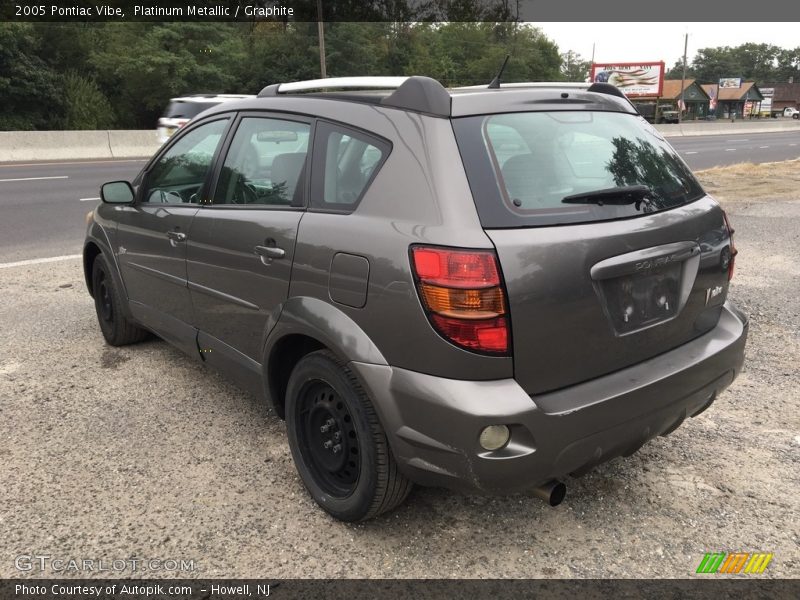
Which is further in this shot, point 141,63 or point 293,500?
point 141,63

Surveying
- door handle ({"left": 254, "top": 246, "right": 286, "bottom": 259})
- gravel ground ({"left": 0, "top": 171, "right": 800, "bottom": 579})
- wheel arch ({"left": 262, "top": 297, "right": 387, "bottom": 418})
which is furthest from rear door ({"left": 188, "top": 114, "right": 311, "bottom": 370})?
gravel ground ({"left": 0, "top": 171, "right": 800, "bottom": 579})

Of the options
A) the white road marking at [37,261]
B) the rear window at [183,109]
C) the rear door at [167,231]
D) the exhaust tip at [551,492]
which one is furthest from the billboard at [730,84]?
the exhaust tip at [551,492]

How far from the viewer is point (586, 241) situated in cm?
228

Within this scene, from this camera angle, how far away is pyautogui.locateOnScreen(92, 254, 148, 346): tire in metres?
4.50

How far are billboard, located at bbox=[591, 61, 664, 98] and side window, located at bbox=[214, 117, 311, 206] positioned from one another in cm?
6354

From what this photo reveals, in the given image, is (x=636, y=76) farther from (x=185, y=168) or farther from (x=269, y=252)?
(x=269, y=252)

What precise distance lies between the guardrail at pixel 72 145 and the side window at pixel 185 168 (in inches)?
745

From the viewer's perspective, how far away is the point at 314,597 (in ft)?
7.61

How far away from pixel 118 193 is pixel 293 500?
7.49 feet

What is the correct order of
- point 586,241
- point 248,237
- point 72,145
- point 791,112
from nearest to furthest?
point 586,241, point 248,237, point 72,145, point 791,112

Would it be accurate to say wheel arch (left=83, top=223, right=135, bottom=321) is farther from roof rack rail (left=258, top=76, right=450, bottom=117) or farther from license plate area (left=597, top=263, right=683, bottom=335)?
→ license plate area (left=597, top=263, right=683, bottom=335)

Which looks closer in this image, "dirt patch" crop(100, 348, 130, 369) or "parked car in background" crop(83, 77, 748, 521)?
"parked car in background" crop(83, 77, 748, 521)

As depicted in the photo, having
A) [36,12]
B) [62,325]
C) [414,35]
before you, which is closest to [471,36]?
[414,35]

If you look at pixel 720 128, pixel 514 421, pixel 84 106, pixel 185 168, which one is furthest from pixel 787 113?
pixel 514 421
